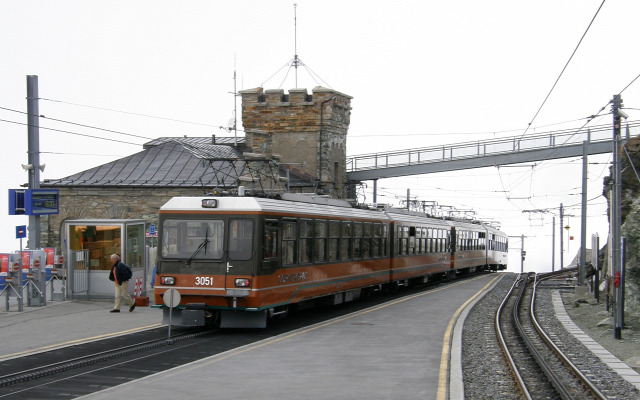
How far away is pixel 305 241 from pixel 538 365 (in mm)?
6452

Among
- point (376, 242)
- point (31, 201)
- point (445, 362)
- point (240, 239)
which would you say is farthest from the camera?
point (376, 242)

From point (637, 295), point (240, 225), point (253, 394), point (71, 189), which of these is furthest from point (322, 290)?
point (71, 189)

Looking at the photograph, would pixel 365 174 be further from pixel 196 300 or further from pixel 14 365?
pixel 14 365

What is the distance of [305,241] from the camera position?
18719 millimetres

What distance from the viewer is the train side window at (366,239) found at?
24.0 meters

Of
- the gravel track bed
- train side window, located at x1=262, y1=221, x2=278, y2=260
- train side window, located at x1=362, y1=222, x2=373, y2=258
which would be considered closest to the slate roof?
train side window, located at x1=362, y1=222, x2=373, y2=258

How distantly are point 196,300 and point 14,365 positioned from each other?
4.40 metres

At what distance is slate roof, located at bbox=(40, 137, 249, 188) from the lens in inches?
1528

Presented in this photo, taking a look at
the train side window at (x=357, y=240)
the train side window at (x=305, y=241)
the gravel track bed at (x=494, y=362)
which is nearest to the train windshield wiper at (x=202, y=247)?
the train side window at (x=305, y=241)

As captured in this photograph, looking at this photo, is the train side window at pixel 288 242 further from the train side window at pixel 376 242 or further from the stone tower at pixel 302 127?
the stone tower at pixel 302 127

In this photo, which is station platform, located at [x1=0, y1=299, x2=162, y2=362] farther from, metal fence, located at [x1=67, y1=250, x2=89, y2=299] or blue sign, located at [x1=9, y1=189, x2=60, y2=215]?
blue sign, located at [x1=9, y1=189, x2=60, y2=215]

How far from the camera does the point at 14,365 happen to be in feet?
41.0

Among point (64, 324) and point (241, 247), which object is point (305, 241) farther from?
point (64, 324)

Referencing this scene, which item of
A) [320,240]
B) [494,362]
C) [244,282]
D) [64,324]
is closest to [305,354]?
[244,282]
